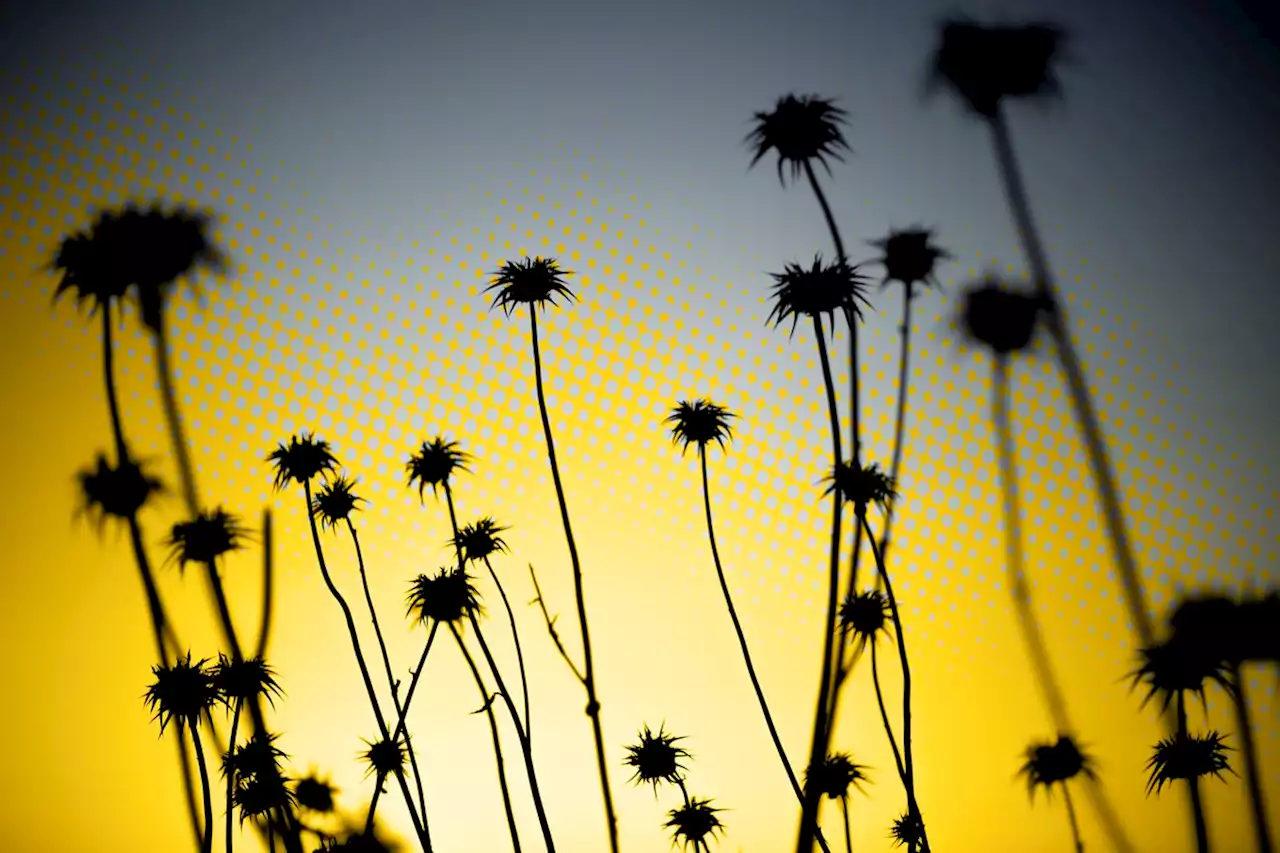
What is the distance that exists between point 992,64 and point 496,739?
7880 millimetres

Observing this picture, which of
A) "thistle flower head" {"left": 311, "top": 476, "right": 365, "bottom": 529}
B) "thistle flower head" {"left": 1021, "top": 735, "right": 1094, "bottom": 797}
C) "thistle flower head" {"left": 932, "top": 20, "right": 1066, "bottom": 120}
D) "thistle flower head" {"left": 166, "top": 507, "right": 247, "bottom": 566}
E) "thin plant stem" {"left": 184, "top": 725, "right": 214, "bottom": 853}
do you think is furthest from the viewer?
"thistle flower head" {"left": 932, "top": 20, "right": 1066, "bottom": 120}

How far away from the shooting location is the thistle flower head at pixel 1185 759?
6141 mm

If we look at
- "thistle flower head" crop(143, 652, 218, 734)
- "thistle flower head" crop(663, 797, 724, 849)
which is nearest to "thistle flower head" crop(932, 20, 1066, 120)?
"thistle flower head" crop(663, 797, 724, 849)

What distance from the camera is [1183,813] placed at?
20.9ft

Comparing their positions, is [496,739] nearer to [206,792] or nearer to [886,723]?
[206,792]

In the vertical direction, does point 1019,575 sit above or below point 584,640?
above

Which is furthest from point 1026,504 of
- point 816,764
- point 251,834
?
point 251,834

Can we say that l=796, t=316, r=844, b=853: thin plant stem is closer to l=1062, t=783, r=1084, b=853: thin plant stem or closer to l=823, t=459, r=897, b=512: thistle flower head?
l=823, t=459, r=897, b=512: thistle flower head

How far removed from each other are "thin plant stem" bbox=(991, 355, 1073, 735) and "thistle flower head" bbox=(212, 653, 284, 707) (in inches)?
266

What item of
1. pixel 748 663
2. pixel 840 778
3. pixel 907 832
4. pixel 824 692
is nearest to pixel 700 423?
pixel 748 663

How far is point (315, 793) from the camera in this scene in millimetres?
6195

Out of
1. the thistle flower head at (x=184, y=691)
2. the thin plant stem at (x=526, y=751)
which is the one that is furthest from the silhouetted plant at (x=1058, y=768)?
the thistle flower head at (x=184, y=691)

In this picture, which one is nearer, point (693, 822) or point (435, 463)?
point (693, 822)

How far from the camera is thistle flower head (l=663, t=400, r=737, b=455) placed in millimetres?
6043
